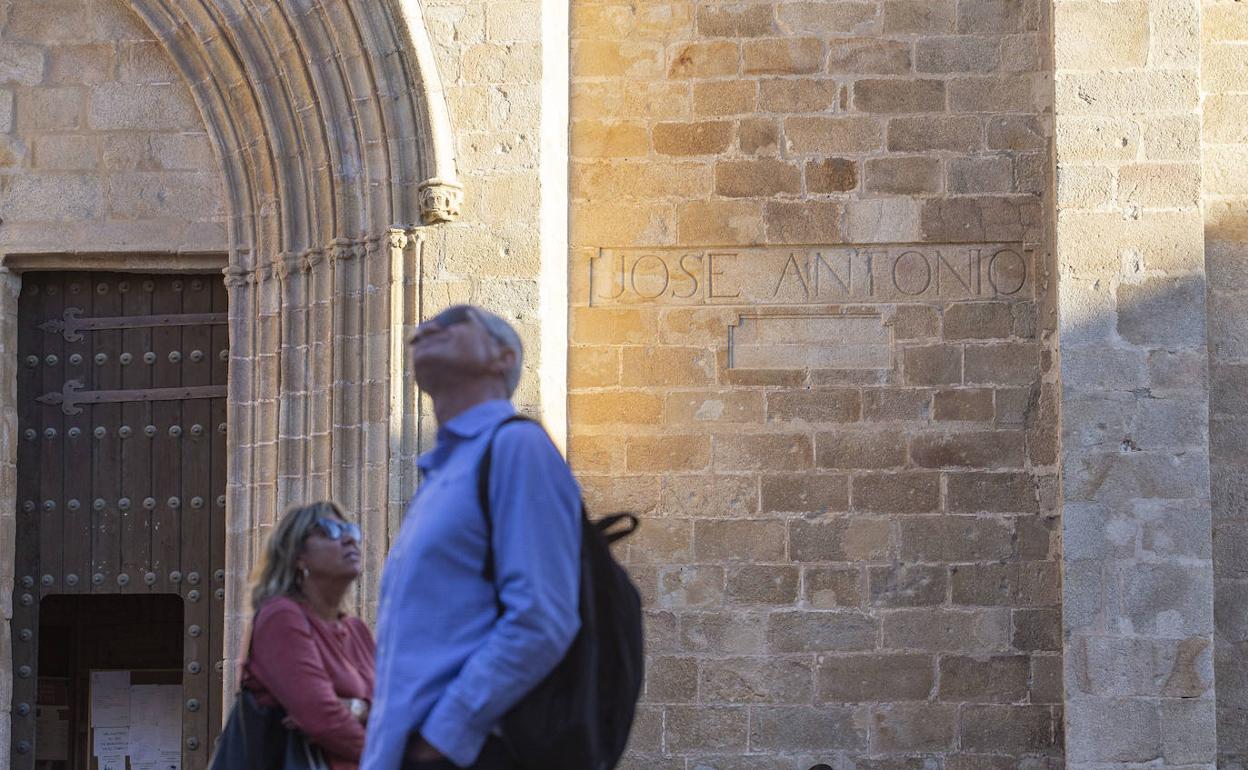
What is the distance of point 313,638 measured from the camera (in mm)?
4082

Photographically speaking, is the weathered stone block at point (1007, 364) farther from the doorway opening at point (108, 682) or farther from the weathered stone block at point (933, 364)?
the doorway opening at point (108, 682)

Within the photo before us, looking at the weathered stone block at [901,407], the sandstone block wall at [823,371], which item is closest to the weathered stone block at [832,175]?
the sandstone block wall at [823,371]

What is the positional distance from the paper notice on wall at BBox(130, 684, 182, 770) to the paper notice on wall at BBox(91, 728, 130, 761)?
0.03 m

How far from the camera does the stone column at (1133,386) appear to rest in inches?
270

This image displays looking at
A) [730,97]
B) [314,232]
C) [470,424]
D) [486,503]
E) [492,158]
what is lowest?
[486,503]

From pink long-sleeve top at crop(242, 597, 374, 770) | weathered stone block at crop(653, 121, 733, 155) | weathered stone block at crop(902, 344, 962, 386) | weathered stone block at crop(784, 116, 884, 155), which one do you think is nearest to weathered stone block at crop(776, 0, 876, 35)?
weathered stone block at crop(784, 116, 884, 155)

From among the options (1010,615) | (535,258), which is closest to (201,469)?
(535,258)

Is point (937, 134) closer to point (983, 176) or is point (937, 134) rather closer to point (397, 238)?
point (983, 176)

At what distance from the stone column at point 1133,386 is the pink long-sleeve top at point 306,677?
364 centimetres

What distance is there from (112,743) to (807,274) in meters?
3.69

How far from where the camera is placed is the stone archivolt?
720 centimetres

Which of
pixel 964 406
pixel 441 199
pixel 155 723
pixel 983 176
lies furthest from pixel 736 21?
pixel 155 723

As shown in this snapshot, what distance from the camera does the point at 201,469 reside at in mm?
8078

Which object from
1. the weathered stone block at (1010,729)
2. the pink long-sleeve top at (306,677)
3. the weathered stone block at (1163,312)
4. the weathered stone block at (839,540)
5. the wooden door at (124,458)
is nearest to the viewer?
the pink long-sleeve top at (306,677)
